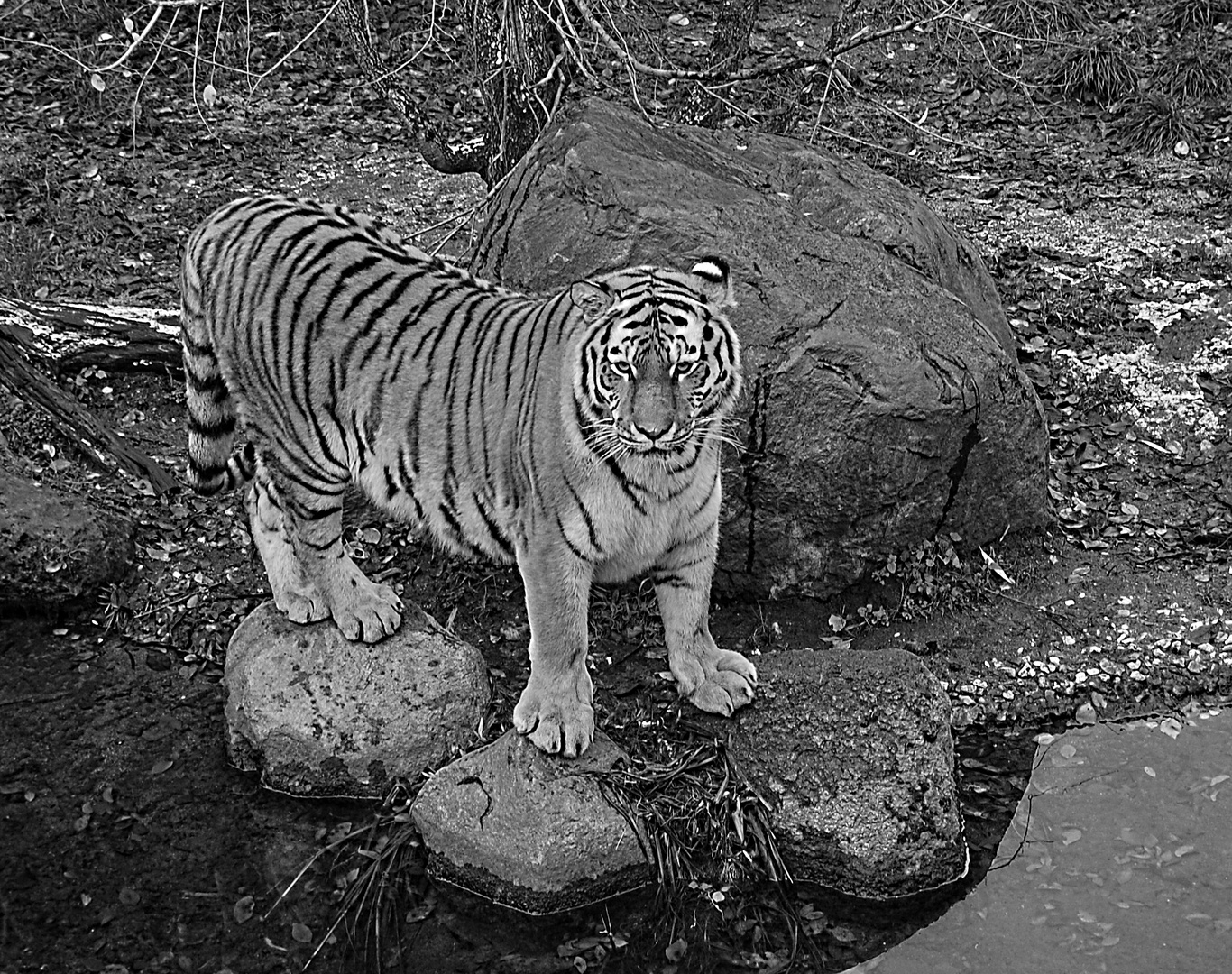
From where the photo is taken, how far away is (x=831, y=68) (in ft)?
24.3

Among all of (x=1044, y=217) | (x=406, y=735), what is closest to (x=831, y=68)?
(x=1044, y=217)

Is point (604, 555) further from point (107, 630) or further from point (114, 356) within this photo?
point (114, 356)

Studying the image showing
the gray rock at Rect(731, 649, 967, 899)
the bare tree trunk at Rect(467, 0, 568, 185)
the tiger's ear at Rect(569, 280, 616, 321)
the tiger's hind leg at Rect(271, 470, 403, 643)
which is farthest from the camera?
the bare tree trunk at Rect(467, 0, 568, 185)

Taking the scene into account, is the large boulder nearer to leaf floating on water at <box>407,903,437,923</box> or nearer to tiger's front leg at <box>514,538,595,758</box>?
tiger's front leg at <box>514,538,595,758</box>

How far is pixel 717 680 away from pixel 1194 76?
7.45m

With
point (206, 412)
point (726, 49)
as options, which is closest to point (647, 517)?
point (206, 412)

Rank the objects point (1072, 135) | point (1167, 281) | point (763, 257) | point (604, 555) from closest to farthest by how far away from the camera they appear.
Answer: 1. point (604, 555)
2. point (763, 257)
3. point (1167, 281)
4. point (1072, 135)

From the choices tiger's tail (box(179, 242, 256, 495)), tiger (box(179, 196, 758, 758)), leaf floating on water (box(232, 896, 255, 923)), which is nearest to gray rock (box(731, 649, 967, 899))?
tiger (box(179, 196, 758, 758))

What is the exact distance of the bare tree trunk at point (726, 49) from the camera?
852 centimetres

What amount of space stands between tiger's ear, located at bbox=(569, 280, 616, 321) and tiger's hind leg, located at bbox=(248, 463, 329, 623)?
1604mm

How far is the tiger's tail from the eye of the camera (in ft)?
17.1

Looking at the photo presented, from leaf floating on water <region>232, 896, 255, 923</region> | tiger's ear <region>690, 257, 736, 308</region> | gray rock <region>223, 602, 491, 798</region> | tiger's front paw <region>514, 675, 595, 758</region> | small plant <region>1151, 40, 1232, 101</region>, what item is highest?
tiger's ear <region>690, 257, 736, 308</region>

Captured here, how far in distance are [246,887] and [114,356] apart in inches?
132

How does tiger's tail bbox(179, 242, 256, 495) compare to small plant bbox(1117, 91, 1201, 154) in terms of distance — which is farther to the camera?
small plant bbox(1117, 91, 1201, 154)
